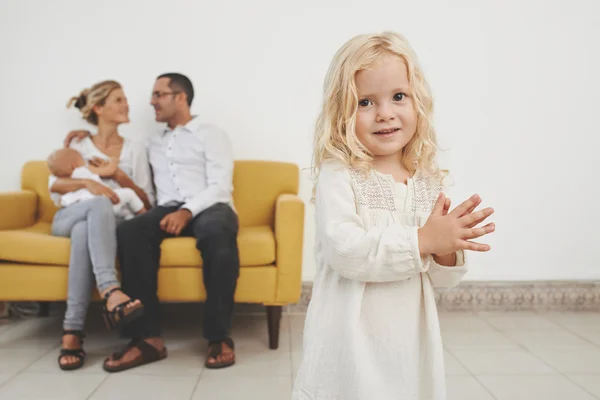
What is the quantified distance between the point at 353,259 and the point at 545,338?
6.36ft

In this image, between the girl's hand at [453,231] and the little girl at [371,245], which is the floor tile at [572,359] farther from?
the girl's hand at [453,231]

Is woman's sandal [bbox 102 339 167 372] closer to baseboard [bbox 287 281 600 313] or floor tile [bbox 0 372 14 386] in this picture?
floor tile [bbox 0 372 14 386]

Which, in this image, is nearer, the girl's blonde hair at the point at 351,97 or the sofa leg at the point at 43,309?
the girl's blonde hair at the point at 351,97

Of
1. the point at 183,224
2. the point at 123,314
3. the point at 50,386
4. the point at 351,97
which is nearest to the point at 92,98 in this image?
the point at 183,224

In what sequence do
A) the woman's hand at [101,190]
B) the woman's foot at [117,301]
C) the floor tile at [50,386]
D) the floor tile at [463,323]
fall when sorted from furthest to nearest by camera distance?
the floor tile at [463,323]
the woman's hand at [101,190]
the woman's foot at [117,301]
the floor tile at [50,386]

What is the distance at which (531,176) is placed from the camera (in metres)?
2.95

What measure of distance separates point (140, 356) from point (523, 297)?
2.09 meters

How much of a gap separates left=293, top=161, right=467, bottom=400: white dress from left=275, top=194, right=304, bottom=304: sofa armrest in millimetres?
1177

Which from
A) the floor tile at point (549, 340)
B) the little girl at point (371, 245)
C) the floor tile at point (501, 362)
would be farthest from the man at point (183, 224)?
the floor tile at point (549, 340)

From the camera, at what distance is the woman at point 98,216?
6.69 feet

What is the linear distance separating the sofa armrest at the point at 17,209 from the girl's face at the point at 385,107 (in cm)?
211

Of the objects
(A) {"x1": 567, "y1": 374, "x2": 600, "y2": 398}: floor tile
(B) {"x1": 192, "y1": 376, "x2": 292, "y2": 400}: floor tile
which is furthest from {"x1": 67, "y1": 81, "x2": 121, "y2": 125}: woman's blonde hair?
(A) {"x1": 567, "y1": 374, "x2": 600, "y2": 398}: floor tile

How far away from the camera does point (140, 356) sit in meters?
2.05

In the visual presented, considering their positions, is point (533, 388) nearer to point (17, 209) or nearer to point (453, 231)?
point (453, 231)
